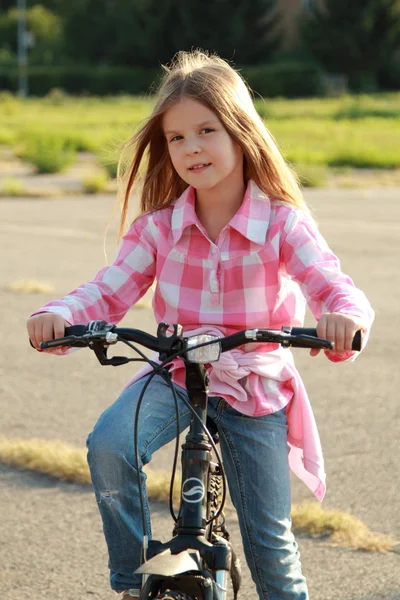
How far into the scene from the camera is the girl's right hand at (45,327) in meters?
2.87

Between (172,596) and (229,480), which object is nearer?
(172,596)

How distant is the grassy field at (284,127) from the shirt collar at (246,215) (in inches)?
465

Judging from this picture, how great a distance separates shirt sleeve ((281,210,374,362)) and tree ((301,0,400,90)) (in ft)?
186

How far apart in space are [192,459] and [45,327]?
0.52 m

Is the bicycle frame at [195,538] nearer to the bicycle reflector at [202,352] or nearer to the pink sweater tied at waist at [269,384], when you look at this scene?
the bicycle reflector at [202,352]

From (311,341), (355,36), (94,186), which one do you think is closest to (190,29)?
(355,36)

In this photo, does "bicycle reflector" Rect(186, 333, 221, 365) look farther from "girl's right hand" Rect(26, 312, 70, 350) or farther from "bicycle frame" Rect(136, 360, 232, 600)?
"girl's right hand" Rect(26, 312, 70, 350)

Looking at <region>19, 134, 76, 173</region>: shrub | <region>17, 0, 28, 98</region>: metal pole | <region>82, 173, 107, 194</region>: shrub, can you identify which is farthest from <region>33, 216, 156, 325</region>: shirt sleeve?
<region>17, 0, 28, 98</region>: metal pole

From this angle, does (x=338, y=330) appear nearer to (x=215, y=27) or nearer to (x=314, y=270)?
(x=314, y=270)

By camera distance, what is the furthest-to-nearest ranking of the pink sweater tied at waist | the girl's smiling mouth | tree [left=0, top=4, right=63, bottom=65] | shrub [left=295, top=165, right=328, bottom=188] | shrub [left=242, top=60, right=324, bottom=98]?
tree [left=0, top=4, right=63, bottom=65]
shrub [left=242, top=60, right=324, bottom=98]
shrub [left=295, top=165, right=328, bottom=188]
the girl's smiling mouth
the pink sweater tied at waist

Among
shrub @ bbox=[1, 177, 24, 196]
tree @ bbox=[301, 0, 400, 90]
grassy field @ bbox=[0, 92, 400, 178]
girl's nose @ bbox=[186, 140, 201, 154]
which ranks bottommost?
girl's nose @ bbox=[186, 140, 201, 154]

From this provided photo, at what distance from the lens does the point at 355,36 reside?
59.2 m

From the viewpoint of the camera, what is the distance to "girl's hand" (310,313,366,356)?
106 inches

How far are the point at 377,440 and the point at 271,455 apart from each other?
272 cm
